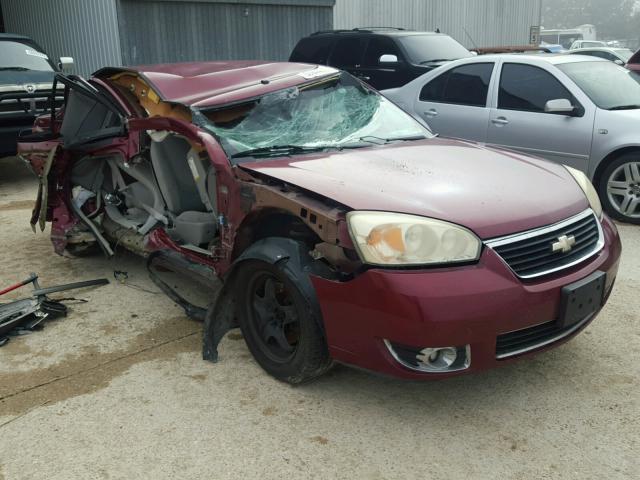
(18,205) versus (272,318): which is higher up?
(272,318)

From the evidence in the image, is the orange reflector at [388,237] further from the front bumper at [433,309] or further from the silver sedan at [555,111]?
the silver sedan at [555,111]

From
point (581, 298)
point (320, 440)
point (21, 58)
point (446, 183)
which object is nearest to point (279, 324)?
point (320, 440)

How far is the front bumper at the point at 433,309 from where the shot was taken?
260cm

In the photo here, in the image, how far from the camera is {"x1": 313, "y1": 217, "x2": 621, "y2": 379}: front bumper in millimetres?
2596

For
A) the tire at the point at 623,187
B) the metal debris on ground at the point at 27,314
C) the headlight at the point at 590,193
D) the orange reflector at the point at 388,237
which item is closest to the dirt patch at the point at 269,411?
the orange reflector at the point at 388,237

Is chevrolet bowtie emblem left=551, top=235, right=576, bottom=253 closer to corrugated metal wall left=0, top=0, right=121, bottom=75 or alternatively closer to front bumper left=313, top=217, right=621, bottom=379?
front bumper left=313, top=217, right=621, bottom=379

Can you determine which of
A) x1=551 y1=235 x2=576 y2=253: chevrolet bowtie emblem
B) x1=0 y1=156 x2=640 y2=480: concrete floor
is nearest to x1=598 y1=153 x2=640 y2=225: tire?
x1=0 y1=156 x2=640 y2=480: concrete floor

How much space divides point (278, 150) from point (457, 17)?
60.9 feet

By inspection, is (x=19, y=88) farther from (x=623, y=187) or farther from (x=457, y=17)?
(x=457, y=17)

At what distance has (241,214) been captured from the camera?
3.29 meters

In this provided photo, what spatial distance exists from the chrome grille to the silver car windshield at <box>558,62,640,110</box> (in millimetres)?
3656

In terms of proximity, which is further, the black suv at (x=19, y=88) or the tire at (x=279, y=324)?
the black suv at (x=19, y=88)

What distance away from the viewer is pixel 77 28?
12.8m

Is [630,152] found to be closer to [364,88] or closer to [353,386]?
[364,88]
